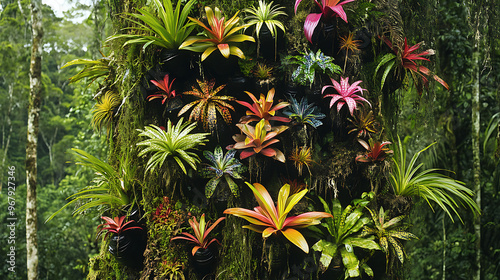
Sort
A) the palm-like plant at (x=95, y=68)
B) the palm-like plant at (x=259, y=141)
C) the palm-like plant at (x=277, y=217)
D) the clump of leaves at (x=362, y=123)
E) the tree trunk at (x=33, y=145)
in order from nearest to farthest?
1. the palm-like plant at (x=277, y=217)
2. the palm-like plant at (x=259, y=141)
3. the clump of leaves at (x=362, y=123)
4. the palm-like plant at (x=95, y=68)
5. the tree trunk at (x=33, y=145)

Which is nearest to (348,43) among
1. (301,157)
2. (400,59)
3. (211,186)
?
(400,59)

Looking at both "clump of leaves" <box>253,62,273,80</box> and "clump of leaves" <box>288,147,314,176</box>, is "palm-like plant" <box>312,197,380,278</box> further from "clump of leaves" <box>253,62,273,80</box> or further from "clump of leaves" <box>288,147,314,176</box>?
"clump of leaves" <box>253,62,273,80</box>

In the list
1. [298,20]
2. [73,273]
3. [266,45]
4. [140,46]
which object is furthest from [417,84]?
[73,273]

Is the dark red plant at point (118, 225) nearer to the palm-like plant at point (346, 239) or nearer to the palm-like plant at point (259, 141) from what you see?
the palm-like plant at point (259, 141)

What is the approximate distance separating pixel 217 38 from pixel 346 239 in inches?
69.3

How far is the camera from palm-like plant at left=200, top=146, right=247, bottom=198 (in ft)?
7.78

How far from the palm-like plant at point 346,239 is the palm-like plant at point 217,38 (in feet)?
4.35

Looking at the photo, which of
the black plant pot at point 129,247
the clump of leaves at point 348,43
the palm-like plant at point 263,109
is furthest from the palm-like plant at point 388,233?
the black plant pot at point 129,247

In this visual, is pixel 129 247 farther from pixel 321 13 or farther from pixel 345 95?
pixel 321 13

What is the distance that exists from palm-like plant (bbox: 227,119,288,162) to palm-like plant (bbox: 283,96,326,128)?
0.15 metres

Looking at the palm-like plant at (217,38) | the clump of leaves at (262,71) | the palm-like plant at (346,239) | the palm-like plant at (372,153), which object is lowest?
the palm-like plant at (346,239)

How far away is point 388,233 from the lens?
237 centimetres

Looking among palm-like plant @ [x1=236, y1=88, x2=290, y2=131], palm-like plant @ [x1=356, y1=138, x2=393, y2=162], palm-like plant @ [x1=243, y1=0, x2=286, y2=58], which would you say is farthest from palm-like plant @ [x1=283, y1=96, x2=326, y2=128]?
palm-like plant @ [x1=243, y1=0, x2=286, y2=58]

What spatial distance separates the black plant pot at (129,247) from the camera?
2449 mm
